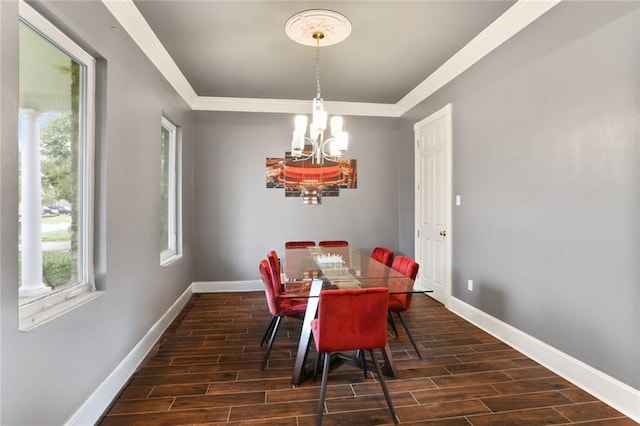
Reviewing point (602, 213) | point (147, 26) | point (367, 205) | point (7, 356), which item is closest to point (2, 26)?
point (7, 356)

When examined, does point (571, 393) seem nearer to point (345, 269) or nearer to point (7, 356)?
point (345, 269)

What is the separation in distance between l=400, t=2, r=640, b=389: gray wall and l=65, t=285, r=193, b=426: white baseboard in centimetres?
314

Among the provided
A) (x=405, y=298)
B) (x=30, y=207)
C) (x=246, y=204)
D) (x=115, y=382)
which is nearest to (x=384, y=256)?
(x=405, y=298)

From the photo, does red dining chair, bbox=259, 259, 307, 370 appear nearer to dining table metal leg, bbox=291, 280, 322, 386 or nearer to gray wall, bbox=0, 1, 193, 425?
dining table metal leg, bbox=291, 280, 322, 386

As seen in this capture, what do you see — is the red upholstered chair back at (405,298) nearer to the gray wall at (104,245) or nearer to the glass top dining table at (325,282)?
the glass top dining table at (325,282)

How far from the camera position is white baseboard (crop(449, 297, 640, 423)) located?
1.95 m

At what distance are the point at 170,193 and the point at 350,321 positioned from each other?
3.08 meters

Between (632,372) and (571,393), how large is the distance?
0.39 meters

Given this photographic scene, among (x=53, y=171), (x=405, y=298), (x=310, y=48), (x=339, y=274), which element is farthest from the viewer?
(x=310, y=48)

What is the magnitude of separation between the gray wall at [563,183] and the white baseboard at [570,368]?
0.19ft

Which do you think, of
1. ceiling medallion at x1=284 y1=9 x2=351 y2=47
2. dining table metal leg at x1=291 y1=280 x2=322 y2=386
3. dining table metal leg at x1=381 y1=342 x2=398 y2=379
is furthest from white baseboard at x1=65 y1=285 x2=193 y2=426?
ceiling medallion at x1=284 y1=9 x2=351 y2=47

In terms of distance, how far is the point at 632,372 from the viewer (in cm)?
193

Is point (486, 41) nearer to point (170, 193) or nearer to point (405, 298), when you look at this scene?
point (405, 298)

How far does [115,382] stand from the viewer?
2.19 m
